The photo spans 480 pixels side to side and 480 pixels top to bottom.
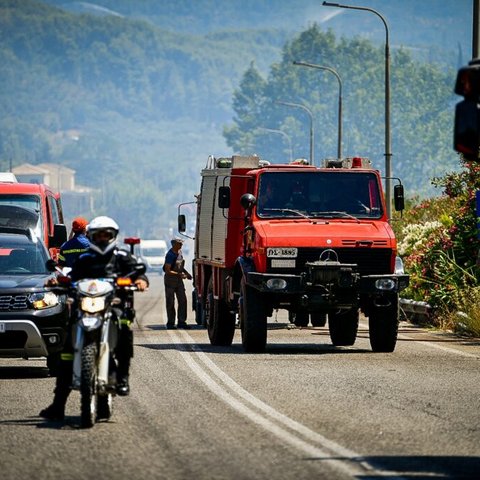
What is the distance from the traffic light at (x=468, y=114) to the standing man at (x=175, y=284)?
829 inches

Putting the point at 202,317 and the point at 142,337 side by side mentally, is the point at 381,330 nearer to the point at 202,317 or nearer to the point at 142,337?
the point at 142,337

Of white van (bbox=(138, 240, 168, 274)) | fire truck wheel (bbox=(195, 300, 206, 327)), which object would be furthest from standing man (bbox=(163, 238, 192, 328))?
white van (bbox=(138, 240, 168, 274))

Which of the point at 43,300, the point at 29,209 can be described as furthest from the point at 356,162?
the point at 29,209

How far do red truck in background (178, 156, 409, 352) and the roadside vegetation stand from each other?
3.78m

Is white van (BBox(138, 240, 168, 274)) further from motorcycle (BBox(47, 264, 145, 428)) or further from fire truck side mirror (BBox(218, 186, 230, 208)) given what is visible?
motorcycle (BBox(47, 264, 145, 428))

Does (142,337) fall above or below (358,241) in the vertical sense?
below

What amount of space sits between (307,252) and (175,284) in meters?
11.4

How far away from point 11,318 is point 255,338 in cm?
504

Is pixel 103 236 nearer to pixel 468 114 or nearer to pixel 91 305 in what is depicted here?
pixel 91 305

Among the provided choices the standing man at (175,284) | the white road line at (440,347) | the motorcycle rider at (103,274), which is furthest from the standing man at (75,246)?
the motorcycle rider at (103,274)

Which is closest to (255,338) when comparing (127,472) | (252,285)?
(252,285)

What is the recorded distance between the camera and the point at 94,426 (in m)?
13.6

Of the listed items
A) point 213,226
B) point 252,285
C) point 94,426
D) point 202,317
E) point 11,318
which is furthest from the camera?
point 202,317

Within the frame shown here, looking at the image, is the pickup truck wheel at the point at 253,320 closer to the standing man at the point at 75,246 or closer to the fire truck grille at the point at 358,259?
the fire truck grille at the point at 358,259
